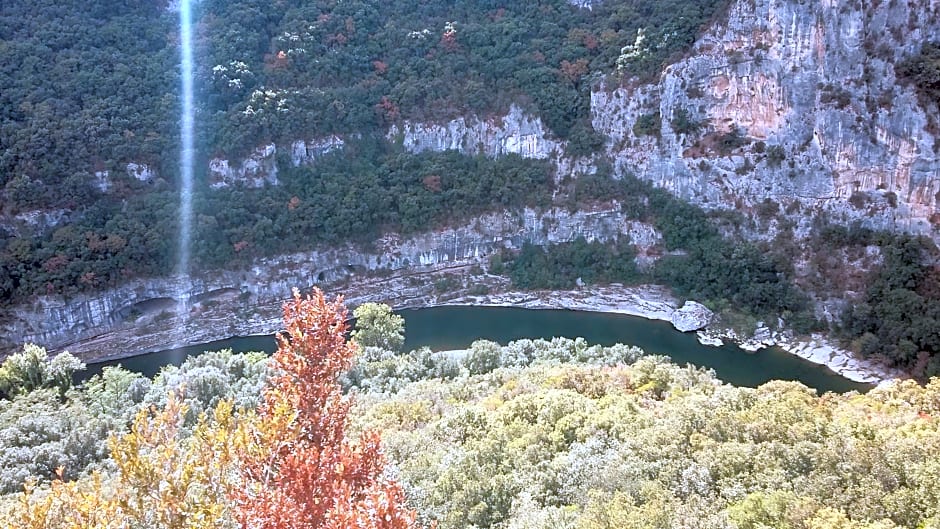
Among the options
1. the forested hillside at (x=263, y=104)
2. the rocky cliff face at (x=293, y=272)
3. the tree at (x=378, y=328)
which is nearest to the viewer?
the tree at (x=378, y=328)

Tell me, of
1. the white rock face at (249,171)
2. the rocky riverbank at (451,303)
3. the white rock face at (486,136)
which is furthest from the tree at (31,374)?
the white rock face at (486,136)

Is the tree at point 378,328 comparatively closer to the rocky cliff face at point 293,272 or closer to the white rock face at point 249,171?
the rocky cliff face at point 293,272

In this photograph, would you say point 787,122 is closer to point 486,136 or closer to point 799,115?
point 799,115

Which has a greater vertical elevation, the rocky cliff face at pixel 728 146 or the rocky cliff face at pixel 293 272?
the rocky cliff face at pixel 728 146

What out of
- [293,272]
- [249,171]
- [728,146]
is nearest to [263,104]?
[249,171]

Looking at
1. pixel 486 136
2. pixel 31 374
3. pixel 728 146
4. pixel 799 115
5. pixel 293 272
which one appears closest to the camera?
pixel 31 374

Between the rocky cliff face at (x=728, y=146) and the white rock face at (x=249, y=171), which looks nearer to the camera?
the rocky cliff face at (x=728, y=146)
